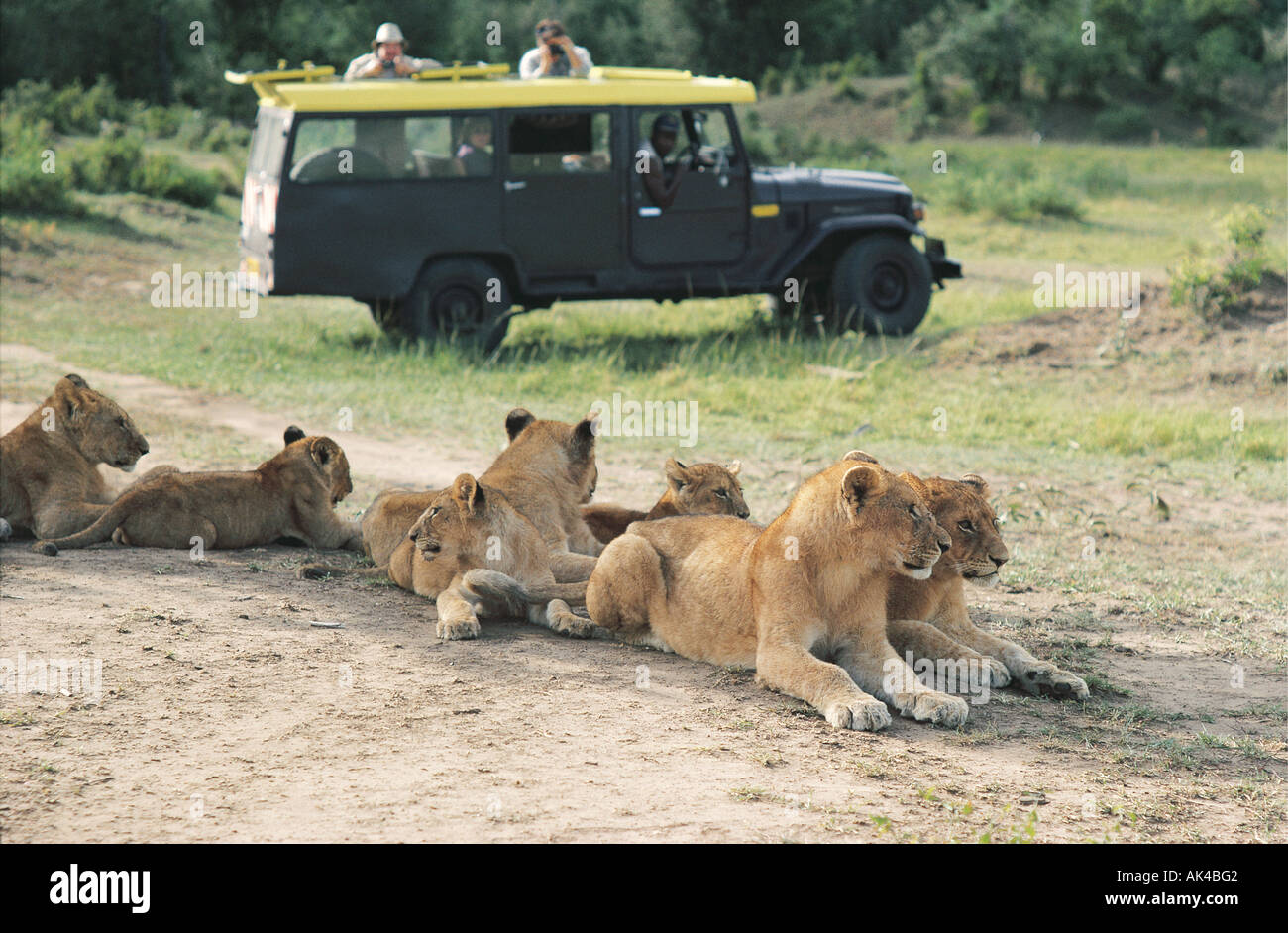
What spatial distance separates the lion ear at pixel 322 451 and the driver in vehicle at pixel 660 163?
6.46 m

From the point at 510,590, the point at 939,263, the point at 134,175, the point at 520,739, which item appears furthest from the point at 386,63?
the point at 520,739

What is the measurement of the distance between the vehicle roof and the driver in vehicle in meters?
0.20

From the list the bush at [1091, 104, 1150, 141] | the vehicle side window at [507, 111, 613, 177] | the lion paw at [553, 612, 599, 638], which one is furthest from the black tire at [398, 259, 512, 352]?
the bush at [1091, 104, 1150, 141]

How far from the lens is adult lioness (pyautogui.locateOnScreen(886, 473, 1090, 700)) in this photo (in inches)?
208

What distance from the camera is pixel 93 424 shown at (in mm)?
7434

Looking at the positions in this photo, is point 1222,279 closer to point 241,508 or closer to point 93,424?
point 241,508

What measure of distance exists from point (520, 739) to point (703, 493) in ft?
7.02

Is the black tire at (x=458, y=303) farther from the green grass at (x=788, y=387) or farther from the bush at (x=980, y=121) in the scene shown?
the bush at (x=980, y=121)

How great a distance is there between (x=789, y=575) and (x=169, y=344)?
947 cm

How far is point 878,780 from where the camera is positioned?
14.4 ft

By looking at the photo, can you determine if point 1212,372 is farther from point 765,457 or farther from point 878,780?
point 878,780

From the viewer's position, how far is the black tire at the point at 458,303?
13.1 meters

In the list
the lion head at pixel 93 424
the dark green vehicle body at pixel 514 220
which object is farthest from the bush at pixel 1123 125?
the lion head at pixel 93 424

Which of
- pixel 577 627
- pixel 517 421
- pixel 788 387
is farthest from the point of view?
pixel 788 387
